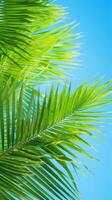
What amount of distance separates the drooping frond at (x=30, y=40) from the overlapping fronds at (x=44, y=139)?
187 millimetres

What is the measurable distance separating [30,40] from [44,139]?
526 millimetres

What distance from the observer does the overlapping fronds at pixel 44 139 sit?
1.07 metres

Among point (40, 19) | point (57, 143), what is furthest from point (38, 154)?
point (40, 19)

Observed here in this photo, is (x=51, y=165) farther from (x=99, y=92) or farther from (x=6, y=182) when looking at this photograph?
(x=99, y=92)

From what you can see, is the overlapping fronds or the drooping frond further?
the drooping frond

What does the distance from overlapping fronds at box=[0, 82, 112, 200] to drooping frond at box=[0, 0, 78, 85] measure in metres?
0.19

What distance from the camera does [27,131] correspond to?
3.69ft

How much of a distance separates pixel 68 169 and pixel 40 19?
0.54m

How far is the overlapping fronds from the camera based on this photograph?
3.51 feet

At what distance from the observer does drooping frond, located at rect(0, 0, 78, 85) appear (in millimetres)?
1327

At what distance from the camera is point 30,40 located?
1572mm

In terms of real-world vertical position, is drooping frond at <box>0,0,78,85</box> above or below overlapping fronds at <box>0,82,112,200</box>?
above

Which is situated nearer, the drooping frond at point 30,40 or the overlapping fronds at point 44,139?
the overlapping fronds at point 44,139

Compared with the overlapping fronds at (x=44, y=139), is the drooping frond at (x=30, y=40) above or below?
above
